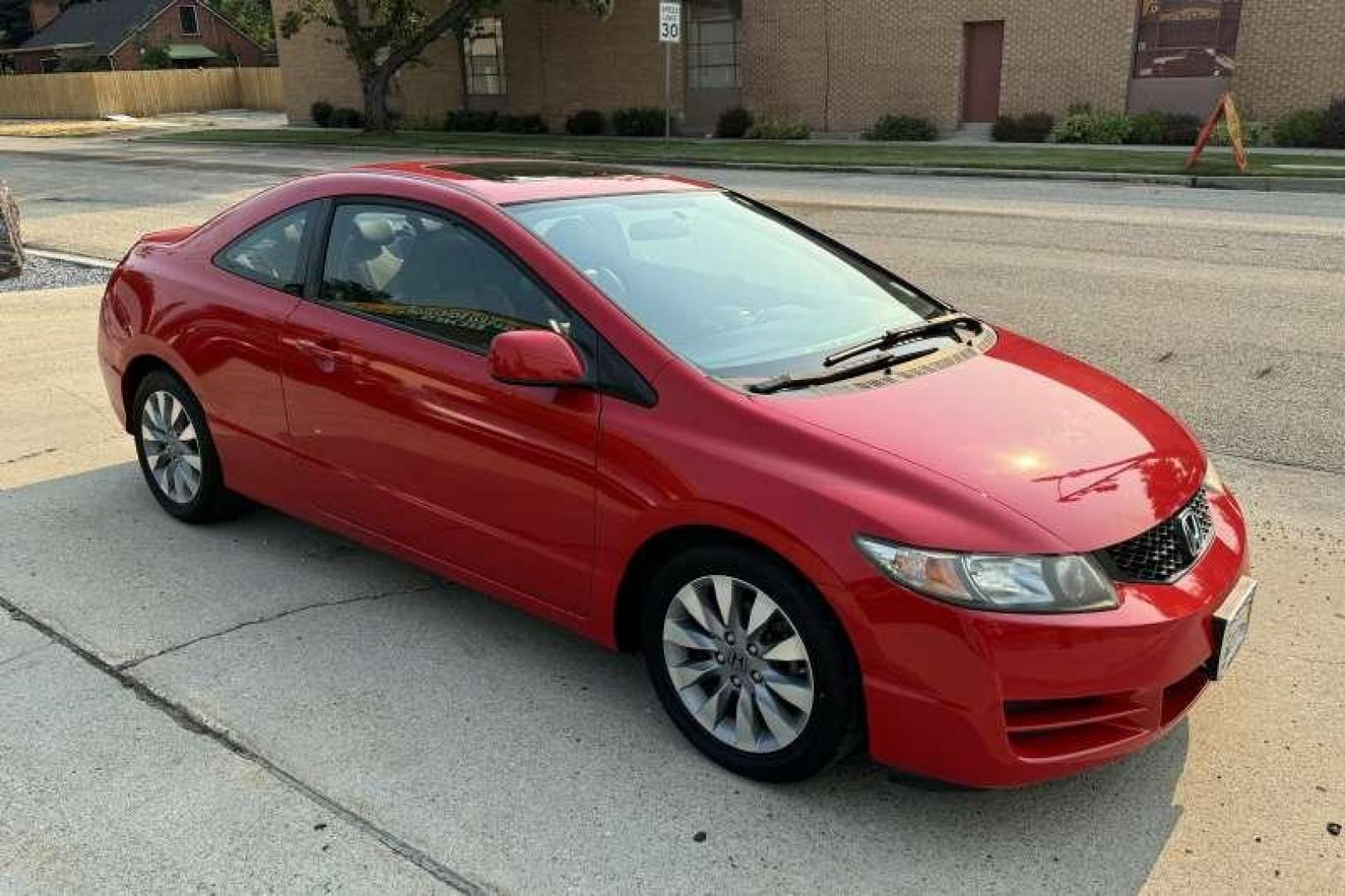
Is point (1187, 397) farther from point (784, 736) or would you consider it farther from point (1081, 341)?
point (784, 736)

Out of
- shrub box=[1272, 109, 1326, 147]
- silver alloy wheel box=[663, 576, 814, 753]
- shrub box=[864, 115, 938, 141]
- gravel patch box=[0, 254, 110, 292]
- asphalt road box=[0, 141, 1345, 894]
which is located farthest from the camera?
shrub box=[864, 115, 938, 141]

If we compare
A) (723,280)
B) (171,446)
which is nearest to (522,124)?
(171,446)

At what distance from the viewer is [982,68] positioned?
88.6 feet

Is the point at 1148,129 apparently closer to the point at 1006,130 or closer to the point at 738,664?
the point at 1006,130

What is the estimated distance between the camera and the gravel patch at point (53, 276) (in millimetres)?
10312

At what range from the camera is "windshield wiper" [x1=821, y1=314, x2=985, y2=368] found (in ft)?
11.6

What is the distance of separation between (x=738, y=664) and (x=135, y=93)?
54.5 m

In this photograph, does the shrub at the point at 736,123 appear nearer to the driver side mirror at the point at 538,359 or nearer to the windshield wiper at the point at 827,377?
the windshield wiper at the point at 827,377

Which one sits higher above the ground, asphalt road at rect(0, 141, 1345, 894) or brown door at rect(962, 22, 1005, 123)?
brown door at rect(962, 22, 1005, 123)

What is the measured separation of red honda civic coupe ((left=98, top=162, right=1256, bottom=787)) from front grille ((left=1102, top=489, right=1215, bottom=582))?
0.01 meters

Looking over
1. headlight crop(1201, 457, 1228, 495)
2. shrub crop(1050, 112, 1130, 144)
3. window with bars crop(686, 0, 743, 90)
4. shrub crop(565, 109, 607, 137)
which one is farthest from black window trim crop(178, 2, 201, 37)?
headlight crop(1201, 457, 1228, 495)

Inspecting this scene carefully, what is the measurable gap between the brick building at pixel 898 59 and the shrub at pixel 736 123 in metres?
0.58

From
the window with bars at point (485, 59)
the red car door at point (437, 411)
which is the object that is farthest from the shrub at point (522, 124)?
the red car door at point (437, 411)

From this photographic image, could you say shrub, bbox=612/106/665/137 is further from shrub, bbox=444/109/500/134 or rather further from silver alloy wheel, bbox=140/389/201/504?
silver alloy wheel, bbox=140/389/201/504
